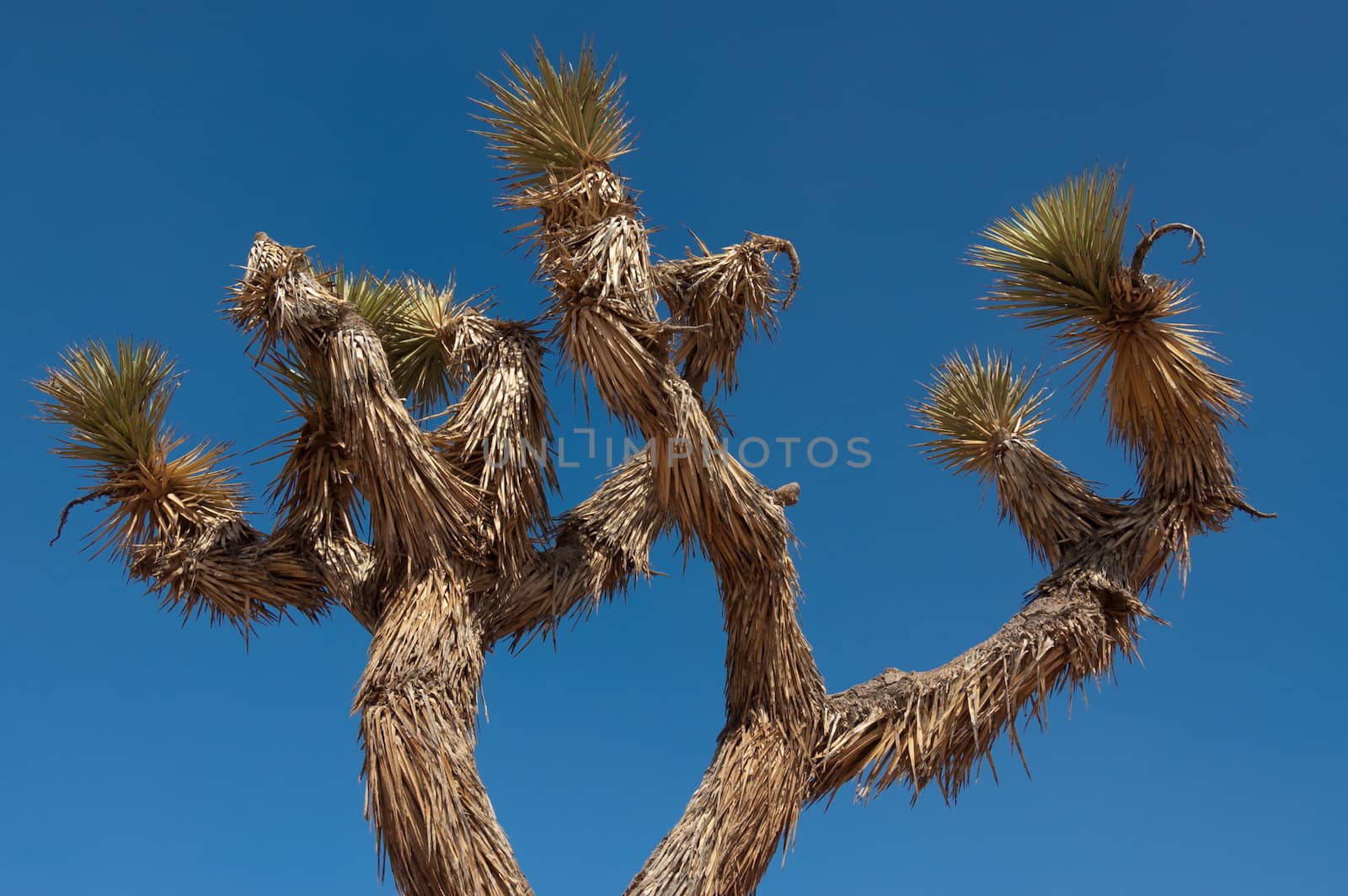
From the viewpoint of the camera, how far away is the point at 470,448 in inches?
252

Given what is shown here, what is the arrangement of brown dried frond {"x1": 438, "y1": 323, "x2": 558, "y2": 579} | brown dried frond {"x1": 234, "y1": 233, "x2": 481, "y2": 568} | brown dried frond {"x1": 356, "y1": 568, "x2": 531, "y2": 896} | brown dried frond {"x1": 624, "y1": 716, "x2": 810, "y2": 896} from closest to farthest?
brown dried frond {"x1": 356, "y1": 568, "x2": 531, "y2": 896} < brown dried frond {"x1": 624, "y1": 716, "x2": 810, "y2": 896} < brown dried frond {"x1": 234, "y1": 233, "x2": 481, "y2": 568} < brown dried frond {"x1": 438, "y1": 323, "x2": 558, "y2": 579}

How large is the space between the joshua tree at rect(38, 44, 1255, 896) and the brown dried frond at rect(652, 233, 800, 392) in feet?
0.04

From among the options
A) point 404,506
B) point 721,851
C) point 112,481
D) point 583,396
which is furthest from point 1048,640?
point 112,481

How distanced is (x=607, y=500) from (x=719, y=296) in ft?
3.88

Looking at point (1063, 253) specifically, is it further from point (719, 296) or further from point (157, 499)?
point (157, 499)

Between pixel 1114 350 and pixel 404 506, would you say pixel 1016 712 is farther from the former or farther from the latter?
pixel 404 506

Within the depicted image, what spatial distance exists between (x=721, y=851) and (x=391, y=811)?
1.40 meters

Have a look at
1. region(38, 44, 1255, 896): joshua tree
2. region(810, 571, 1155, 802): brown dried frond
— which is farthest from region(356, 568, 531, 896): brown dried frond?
region(810, 571, 1155, 802): brown dried frond

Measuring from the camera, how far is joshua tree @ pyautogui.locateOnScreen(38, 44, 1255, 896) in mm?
5867

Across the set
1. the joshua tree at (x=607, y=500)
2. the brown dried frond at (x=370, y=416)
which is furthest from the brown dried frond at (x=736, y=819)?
the brown dried frond at (x=370, y=416)

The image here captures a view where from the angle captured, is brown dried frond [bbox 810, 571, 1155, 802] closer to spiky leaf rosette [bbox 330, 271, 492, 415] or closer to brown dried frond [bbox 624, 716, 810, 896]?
brown dried frond [bbox 624, 716, 810, 896]

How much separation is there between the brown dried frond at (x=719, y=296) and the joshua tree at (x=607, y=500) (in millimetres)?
12

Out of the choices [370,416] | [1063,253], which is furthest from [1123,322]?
[370,416]

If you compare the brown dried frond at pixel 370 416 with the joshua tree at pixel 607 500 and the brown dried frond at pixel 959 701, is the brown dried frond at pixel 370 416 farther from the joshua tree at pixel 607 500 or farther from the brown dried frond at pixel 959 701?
the brown dried frond at pixel 959 701
